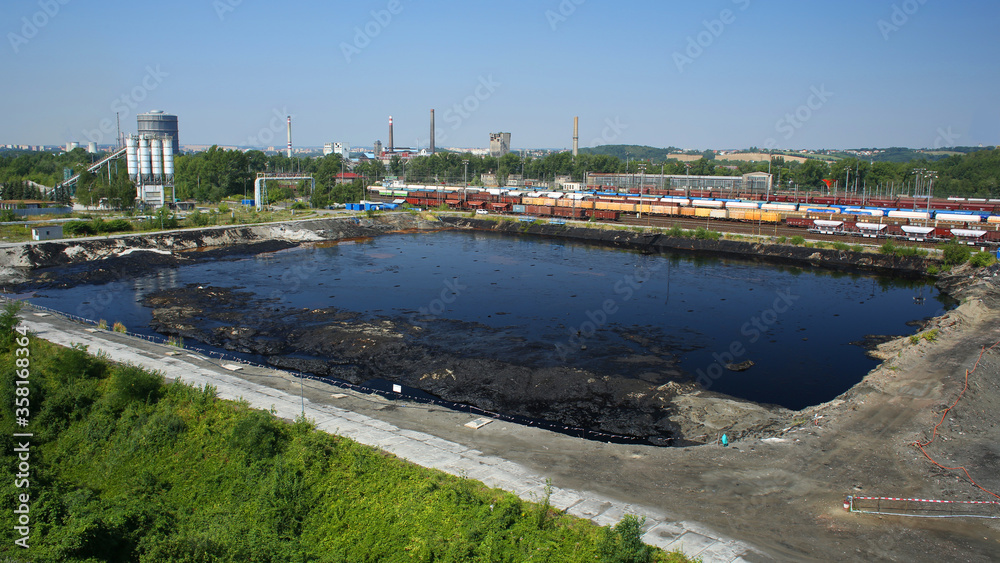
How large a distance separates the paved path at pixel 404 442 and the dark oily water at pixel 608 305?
18.3 feet

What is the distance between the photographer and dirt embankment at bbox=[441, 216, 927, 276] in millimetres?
44219

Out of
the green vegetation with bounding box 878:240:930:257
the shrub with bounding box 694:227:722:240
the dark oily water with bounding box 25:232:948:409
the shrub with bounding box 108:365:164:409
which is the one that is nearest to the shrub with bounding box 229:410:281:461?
the shrub with bounding box 108:365:164:409

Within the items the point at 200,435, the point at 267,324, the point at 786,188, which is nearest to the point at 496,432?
the point at 200,435

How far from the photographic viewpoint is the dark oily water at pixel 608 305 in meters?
22.9

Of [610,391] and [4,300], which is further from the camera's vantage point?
[4,300]

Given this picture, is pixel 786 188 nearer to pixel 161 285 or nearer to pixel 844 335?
pixel 844 335

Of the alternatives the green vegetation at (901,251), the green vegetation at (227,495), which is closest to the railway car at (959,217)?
the green vegetation at (901,251)

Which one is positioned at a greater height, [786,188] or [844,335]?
[786,188]

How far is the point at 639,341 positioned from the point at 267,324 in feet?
54.7

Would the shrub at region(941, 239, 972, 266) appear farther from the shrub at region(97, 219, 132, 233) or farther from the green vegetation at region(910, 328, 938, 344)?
the shrub at region(97, 219, 132, 233)

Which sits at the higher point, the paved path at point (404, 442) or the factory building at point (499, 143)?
the factory building at point (499, 143)

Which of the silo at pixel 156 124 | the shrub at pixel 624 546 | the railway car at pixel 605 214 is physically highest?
the silo at pixel 156 124

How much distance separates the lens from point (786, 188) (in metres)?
107

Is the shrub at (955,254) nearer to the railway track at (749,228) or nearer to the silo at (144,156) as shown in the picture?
the railway track at (749,228)
